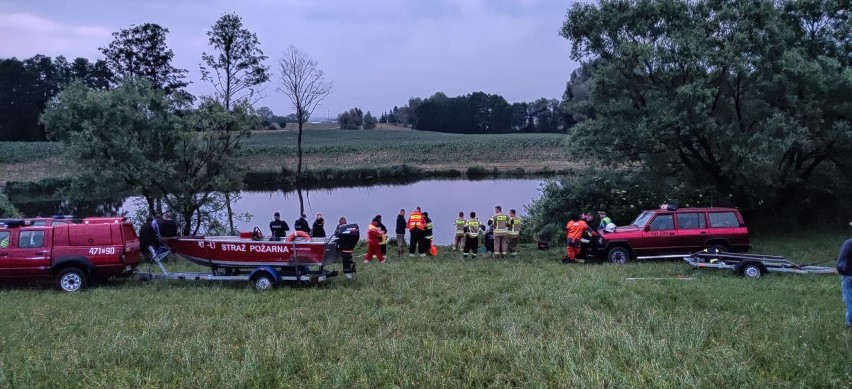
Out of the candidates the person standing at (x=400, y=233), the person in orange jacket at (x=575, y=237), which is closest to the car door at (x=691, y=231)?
the person in orange jacket at (x=575, y=237)

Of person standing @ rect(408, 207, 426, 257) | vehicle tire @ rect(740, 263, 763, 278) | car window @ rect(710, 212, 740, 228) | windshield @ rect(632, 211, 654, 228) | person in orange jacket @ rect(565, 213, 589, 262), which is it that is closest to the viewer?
vehicle tire @ rect(740, 263, 763, 278)

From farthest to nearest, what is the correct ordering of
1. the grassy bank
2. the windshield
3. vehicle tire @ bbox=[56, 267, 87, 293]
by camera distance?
the grassy bank → the windshield → vehicle tire @ bbox=[56, 267, 87, 293]

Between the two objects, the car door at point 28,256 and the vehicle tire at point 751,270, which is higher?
the car door at point 28,256

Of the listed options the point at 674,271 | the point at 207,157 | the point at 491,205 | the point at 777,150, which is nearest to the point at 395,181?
the point at 491,205

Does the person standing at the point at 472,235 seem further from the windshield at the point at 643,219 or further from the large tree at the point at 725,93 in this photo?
the large tree at the point at 725,93

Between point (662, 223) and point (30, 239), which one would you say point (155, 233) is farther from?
point (662, 223)

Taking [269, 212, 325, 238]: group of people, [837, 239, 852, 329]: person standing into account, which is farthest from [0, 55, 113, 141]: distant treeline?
[837, 239, 852, 329]: person standing

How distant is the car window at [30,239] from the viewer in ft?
44.5

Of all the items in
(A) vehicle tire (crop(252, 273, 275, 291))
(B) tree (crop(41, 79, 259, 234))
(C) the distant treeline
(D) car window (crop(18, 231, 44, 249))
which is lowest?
(A) vehicle tire (crop(252, 273, 275, 291))

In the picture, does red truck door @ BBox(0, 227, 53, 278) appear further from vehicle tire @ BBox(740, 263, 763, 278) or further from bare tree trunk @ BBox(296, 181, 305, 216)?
bare tree trunk @ BBox(296, 181, 305, 216)

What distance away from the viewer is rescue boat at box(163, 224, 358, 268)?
13.3 metres

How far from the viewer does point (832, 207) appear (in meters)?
23.4

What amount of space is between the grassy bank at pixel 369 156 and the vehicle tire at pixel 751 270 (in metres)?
42.9

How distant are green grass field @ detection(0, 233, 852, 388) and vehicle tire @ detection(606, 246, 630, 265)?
15.1ft
